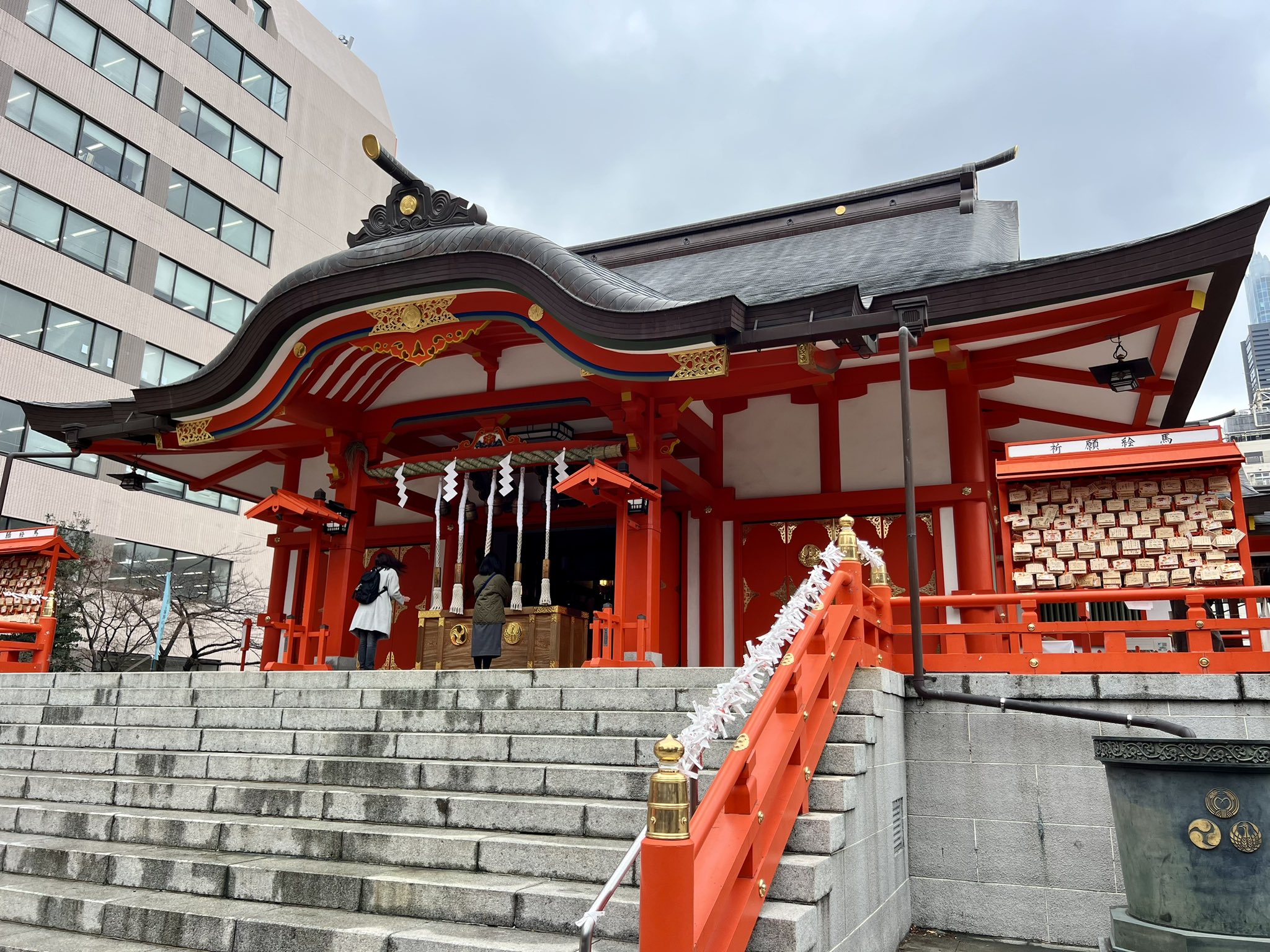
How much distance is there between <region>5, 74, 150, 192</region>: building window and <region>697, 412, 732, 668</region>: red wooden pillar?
71.3 feet

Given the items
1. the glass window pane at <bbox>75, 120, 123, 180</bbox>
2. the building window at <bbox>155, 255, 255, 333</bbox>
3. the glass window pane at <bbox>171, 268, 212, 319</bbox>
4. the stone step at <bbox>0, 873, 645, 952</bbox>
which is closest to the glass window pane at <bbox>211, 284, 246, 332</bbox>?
the building window at <bbox>155, 255, 255, 333</bbox>

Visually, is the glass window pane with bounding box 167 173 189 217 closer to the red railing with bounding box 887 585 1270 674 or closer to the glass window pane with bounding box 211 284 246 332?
the glass window pane with bounding box 211 284 246 332

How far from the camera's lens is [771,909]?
3.58 meters

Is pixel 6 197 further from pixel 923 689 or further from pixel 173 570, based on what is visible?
pixel 923 689

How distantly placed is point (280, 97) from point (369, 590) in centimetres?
2688

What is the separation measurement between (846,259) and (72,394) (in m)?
20.0

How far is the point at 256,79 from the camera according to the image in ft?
98.0

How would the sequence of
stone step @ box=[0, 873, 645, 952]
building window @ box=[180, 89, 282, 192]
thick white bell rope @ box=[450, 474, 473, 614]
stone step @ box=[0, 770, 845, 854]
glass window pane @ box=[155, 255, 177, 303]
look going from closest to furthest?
stone step @ box=[0, 873, 645, 952]
stone step @ box=[0, 770, 845, 854]
thick white bell rope @ box=[450, 474, 473, 614]
glass window pane @ box=[155, 255, 177, 303]
building window @ box=[180, 89, 282, 192]

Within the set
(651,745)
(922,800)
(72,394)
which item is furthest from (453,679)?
(72,394)

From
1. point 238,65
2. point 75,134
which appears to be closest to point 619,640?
point 75,134

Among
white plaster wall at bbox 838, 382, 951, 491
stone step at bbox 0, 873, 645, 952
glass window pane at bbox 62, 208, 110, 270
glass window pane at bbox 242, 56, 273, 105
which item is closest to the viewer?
stone step at bbox 0, 873, 645, 952

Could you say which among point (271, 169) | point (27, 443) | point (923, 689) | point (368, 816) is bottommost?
point (368, 816)

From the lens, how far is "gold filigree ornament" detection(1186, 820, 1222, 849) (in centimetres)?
334

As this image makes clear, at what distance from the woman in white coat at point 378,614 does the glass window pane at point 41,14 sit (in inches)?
860
